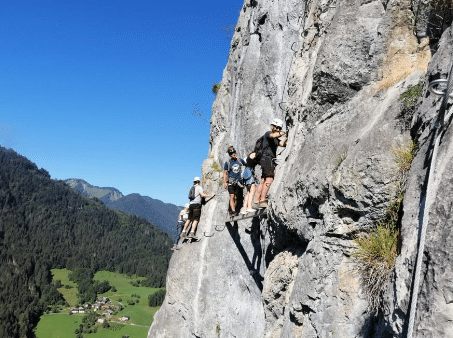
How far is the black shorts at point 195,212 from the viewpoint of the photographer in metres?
14.6

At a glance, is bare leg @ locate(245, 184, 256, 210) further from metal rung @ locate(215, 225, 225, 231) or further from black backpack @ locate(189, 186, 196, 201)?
black backpack @ locate(189, 186, 196, 201)

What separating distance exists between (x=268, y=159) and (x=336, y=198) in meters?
3.34

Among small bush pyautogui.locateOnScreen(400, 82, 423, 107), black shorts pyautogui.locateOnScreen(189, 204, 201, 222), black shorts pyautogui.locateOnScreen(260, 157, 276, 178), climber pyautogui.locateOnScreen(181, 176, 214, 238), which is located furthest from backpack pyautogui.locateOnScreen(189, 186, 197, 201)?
small bush pyautogui.locateOnScreen(400, 82, 423, 107)

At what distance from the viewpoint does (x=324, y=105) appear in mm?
8133

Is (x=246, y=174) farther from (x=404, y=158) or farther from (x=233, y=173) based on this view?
(x=404, y=158)

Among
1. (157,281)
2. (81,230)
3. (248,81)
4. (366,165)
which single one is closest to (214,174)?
(248,81)

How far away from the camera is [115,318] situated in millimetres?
105625

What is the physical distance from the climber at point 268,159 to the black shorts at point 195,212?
527 cm

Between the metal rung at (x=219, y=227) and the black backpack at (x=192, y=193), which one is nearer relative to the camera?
the metal rung at (x=219, y=227)

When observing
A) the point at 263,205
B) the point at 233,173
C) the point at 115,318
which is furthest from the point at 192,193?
the point at 115,318

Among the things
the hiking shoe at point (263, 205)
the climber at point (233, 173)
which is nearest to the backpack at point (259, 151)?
the climber at point (233, 173)

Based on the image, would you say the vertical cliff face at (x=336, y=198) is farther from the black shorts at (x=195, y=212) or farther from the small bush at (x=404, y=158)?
the black shorts at (x=195, y=212)

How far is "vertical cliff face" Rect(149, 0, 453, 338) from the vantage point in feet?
15.0

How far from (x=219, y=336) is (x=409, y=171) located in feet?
31.5
